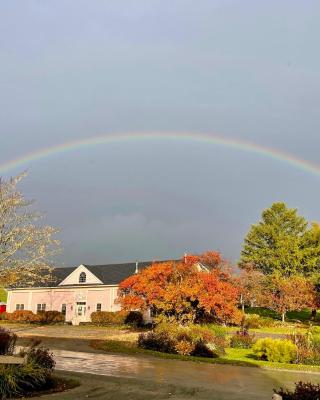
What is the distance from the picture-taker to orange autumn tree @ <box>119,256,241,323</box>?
33.1m

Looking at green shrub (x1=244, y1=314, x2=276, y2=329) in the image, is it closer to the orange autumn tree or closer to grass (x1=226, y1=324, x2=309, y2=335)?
grass (x1=226, y1=324, x2=309, y2=335)

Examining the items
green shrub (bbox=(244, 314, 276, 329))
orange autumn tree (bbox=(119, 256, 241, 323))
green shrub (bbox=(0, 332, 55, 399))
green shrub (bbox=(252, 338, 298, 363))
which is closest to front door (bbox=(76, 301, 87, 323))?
green shrub (bbox=(244, 314, 276, 329))

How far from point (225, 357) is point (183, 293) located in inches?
341

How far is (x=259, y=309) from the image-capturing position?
251 ft

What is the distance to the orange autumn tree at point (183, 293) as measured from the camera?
1303 inches

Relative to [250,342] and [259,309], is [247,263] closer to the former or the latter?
[259,309]

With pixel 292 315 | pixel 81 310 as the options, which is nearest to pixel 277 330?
pixel 292 315

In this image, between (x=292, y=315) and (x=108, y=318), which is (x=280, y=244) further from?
(x=108, y=318)

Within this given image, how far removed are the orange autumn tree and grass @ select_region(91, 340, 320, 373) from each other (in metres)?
4.59

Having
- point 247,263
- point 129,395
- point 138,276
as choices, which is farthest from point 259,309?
point 129,395

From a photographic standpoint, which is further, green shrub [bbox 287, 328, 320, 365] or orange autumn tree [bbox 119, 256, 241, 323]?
orange autumn tree [bbox 119, 256, 241, 323]

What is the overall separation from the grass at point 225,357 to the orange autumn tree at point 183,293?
181 inches

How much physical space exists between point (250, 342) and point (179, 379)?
13.7 meters

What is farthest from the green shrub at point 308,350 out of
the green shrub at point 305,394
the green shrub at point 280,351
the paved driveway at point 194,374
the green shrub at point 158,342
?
the green shrub at point 305,394
